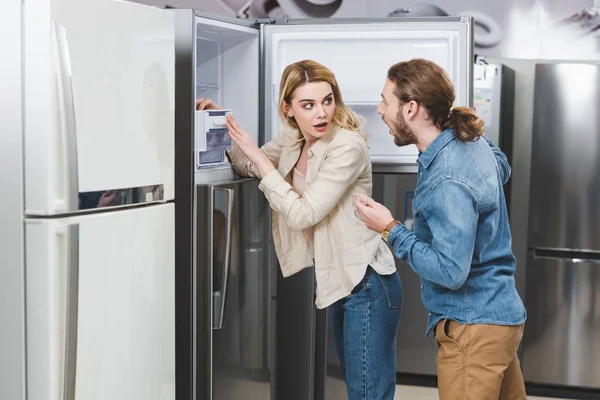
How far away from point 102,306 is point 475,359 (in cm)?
92

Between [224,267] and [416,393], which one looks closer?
[224,267]

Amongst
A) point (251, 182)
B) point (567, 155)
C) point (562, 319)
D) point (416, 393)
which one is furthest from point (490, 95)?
point (251, 182)

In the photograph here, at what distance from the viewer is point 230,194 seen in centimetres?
254

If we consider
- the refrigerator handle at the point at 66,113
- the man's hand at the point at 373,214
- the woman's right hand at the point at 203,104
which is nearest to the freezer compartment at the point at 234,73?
the woman's right hand at the point at 203,104

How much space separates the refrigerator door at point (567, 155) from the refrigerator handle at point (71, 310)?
293cm

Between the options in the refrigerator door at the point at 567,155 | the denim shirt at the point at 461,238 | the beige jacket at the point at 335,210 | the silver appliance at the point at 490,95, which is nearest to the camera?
the denim shirt at the point at 461,238

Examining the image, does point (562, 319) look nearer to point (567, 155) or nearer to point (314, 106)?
point (567, 155)

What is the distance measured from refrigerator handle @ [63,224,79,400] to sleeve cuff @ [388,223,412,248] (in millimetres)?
801

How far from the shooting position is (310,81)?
2.53m

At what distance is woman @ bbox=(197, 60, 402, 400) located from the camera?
2.46m

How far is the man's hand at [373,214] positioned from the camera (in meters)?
2.27

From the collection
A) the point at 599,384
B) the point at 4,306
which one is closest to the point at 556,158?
the point at 599,384

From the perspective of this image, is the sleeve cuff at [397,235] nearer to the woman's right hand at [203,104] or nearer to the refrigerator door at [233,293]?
the refrigerator door at [233,293]

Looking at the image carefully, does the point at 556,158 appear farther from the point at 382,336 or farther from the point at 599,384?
the point at 382,336
